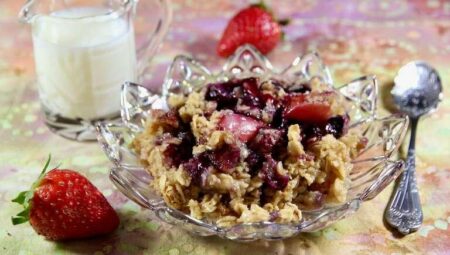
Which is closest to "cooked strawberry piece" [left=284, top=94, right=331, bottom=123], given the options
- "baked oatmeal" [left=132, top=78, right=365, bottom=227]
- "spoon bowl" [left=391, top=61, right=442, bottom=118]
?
"baked oatmeal" [left=132, top=78, right=365, bottom=227]

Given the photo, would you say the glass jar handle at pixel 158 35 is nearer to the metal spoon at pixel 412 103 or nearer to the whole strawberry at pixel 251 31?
the whole strawberry at pixel 251 31

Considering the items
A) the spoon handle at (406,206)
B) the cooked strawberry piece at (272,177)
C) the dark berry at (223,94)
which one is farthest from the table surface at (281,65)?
the dark berry at (223,94)

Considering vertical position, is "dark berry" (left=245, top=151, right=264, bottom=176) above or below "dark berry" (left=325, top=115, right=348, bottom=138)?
below

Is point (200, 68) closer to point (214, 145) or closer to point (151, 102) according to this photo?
point (151, 102)

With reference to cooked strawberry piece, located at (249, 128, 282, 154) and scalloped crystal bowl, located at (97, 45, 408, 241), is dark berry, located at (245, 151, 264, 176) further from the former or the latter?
scalloped crystal bowl, located at (97, 45, 408, 241)

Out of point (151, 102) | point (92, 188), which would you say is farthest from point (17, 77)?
point (92, 188)
